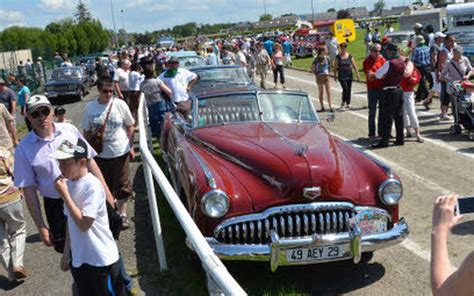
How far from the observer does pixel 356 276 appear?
5246 mm

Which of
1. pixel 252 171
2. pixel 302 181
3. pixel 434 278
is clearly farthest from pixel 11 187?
pixel 434 278

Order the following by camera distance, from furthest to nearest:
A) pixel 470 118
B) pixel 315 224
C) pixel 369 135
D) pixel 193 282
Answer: pixel 369 135, pixel 470 118, pixel 193 282, pixel 315 224

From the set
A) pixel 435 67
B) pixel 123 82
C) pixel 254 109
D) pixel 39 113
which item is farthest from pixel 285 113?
pixel 435 67

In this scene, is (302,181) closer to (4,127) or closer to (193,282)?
(193,282)

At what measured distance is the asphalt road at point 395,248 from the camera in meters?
5.09

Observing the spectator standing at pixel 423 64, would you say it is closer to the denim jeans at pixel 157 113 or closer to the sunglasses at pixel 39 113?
the denim jeans at pixel 157 113

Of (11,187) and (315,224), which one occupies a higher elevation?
(11,187)

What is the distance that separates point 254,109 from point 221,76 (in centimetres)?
610

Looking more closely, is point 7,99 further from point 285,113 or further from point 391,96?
point 391,96

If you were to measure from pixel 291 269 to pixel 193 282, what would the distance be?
1001 millimetres

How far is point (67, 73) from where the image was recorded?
998 inches

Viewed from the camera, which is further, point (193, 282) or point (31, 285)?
point (31, 285)

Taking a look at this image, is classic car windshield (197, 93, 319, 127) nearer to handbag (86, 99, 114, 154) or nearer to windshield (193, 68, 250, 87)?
handbag (86, 99, 114, 154)

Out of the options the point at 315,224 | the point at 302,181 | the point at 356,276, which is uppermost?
the point at 302,181
